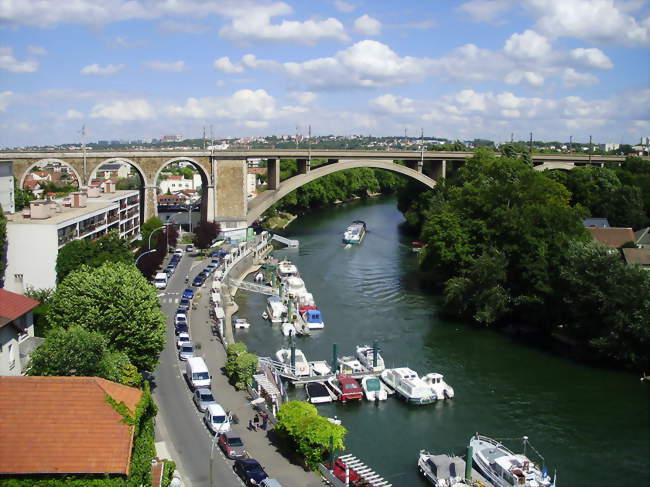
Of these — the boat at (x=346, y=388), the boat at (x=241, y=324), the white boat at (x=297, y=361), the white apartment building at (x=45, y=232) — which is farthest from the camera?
the boat at (x=241, y=324)

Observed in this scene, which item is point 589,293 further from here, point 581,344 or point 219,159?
point 219,159

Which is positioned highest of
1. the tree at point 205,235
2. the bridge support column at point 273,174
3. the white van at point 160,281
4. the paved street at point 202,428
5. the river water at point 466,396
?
the bridge support column at point 273,174

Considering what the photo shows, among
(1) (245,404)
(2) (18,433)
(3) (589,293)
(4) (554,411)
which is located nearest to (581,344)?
(3) (589,293)

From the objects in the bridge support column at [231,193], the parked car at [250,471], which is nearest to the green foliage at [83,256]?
the parked car at [250,471]

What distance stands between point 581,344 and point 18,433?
1835cm

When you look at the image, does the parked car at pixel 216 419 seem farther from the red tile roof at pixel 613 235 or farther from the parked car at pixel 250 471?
the red tile roof at pixel 613 235

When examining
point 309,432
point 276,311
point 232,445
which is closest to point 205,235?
point 276,311

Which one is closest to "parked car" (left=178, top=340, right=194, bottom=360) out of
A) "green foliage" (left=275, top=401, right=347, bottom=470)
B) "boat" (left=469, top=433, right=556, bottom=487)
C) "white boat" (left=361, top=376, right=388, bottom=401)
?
"white boat" (left=361, top=376, right=388, bottom=401)

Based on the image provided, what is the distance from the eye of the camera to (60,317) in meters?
16.7

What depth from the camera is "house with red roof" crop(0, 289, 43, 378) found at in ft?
49.4

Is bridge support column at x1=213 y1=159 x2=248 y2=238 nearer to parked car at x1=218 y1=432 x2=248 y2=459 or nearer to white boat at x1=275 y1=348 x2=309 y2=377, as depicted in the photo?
white boat at x1=275 y1=348 x2=309 y2=377

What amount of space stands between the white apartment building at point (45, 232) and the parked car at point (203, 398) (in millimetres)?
9489

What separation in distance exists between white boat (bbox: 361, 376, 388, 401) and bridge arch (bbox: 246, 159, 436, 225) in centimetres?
2544

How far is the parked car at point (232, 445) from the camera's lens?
14097mm
